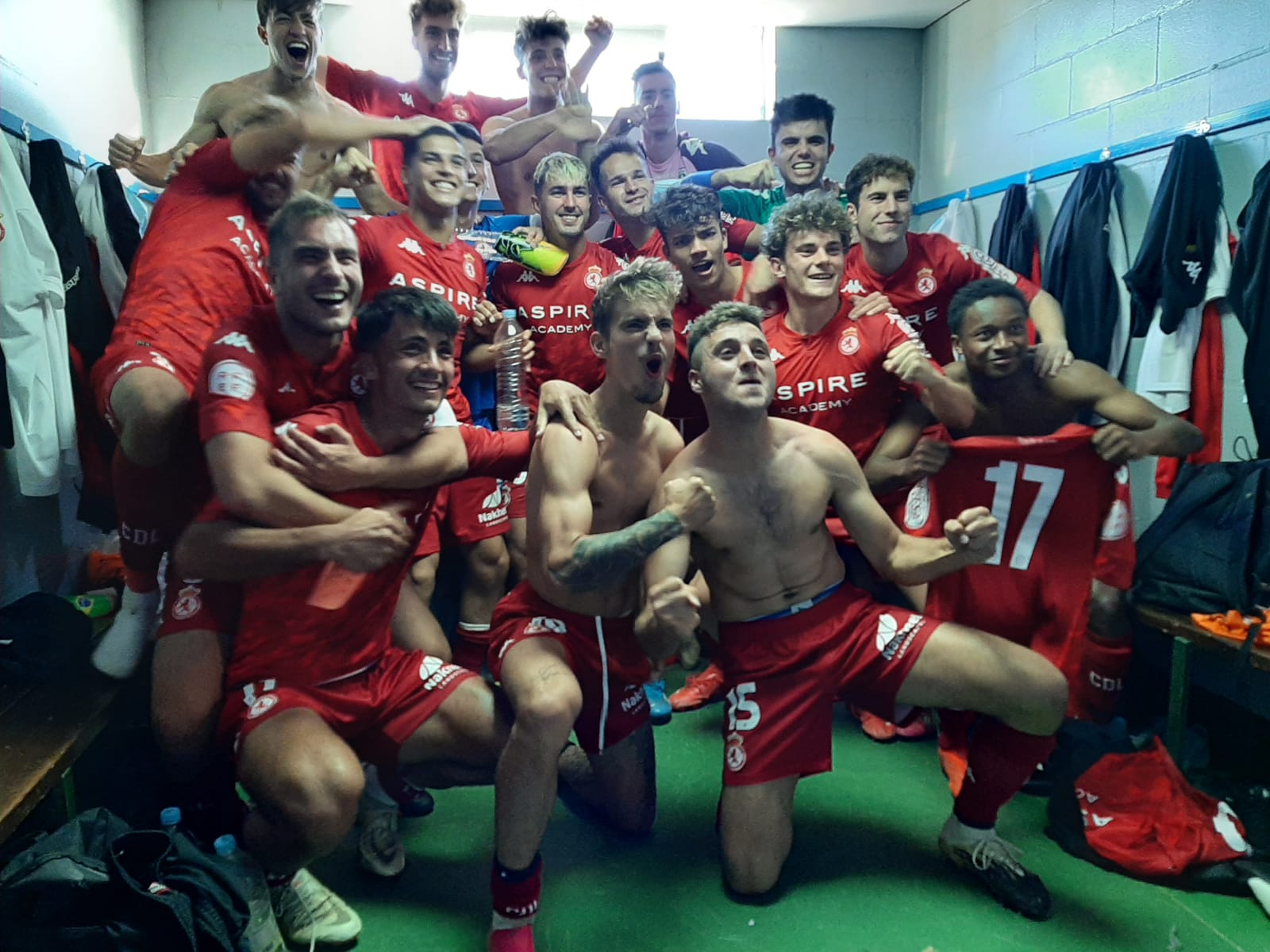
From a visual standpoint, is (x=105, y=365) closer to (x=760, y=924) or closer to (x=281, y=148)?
(x=281, y=148)

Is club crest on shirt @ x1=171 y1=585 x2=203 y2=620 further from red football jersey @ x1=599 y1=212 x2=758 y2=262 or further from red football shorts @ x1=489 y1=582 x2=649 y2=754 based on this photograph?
red football jersey @ x1=599 y1=212 x2=758 y2=262

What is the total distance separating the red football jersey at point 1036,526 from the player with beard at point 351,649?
114 centimetres

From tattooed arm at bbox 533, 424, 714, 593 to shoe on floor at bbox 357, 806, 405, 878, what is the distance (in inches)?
27.5

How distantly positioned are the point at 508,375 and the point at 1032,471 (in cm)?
135

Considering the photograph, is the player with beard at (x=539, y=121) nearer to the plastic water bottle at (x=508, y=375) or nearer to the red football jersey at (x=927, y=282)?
the plastic water bottle at (x=508, y=375)

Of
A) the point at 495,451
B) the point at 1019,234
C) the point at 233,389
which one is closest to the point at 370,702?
the point at 495,451

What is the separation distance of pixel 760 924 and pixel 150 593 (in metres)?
1.51

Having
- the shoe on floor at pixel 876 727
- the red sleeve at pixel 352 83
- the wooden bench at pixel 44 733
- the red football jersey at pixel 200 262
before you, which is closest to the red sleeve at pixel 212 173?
the red football jersey at pixel 200 262

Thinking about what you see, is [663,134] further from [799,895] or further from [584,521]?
[799,895]

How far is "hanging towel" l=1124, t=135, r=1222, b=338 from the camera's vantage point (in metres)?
2.78

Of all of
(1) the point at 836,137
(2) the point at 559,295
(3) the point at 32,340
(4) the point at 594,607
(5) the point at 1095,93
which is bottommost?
(4) the point at 594,607

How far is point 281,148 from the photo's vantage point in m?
1.78

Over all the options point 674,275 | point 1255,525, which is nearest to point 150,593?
point 674,275

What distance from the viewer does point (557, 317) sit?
236 centimetres
